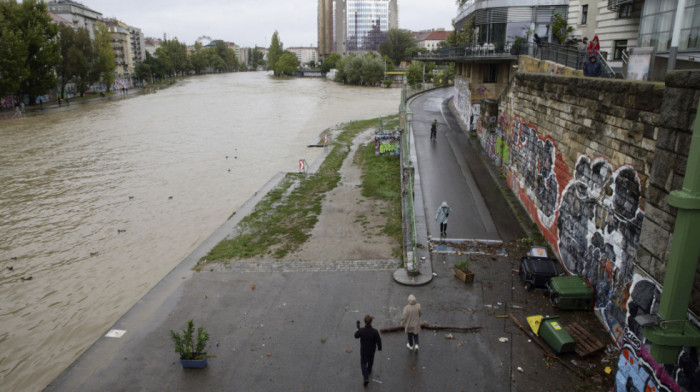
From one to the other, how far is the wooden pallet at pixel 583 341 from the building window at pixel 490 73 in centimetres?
2770

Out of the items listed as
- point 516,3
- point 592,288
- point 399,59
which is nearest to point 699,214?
point 592,288

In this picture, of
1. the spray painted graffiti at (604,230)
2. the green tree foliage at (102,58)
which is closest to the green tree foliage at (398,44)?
the green tree foliage at (102,58)

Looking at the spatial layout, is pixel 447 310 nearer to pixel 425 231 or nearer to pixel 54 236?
pixel 425 231

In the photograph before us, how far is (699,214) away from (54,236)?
21.3 m

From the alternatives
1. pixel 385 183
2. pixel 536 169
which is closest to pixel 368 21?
pixel 385 183

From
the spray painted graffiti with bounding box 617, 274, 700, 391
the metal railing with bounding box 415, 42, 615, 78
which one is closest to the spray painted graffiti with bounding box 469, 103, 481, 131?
the metal railing with bounding box 415, 42, 615, 78

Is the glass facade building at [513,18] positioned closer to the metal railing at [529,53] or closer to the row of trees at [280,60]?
the metal railing at [529,53]

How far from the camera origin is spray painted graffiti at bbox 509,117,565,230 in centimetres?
1463

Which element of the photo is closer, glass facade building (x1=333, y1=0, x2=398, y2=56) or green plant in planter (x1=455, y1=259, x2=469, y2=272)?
green plant in planter (x1=455, y1=259, x2=469, y2=272)

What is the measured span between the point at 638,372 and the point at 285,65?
550 feet

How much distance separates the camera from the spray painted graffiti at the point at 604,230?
9430 mm

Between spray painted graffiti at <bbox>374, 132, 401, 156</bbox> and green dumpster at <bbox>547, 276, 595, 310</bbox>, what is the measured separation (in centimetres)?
1972

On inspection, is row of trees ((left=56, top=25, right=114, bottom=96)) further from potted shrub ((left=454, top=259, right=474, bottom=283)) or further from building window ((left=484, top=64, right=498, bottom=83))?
potted shrub ((left=454, top=259, right=474, bottom=283))

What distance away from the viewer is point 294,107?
67.2 metres
